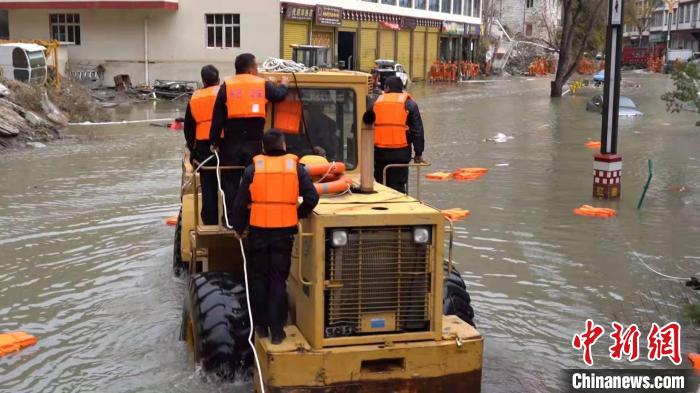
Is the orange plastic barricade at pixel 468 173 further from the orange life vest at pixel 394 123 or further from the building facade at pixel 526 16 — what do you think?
the building facade at pixel 526 16

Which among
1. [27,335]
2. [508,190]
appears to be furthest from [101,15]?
[27,335]

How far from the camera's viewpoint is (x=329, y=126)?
21.7 feet

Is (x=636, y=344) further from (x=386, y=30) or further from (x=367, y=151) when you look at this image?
(x=386, y=30)

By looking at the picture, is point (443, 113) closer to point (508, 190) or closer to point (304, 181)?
point (508, 190)

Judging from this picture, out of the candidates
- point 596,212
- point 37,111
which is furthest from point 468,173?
point 37,111

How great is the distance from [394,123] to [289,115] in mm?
1909

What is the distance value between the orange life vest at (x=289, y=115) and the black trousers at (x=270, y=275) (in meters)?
1.51

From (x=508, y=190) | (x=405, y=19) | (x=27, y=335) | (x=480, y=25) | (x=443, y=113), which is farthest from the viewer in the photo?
(x=480, y=25)

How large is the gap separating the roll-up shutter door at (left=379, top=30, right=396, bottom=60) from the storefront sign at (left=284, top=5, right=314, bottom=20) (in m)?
9.77

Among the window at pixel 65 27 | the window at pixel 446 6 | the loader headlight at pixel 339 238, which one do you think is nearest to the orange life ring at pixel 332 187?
the loader headlight at pixel 339 238

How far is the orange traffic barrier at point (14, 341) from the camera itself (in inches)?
266

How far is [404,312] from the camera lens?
515 centimetres

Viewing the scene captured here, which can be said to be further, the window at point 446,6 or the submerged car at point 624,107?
the window at point 446,6

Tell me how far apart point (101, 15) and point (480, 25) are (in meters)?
35.5
